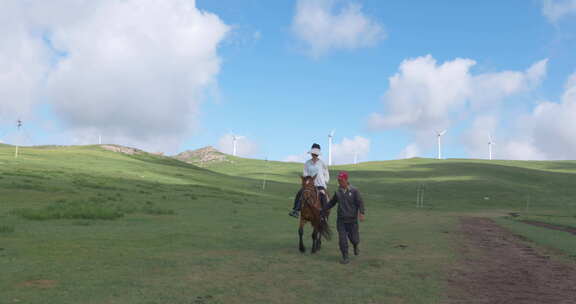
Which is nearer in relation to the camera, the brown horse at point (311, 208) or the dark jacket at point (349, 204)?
the dark jacket at point (349, 204)

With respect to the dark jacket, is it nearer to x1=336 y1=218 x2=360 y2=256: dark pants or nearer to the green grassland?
x1=336 y1=218 x2=360 y2=256: dark pants

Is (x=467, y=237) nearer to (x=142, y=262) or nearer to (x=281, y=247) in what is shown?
(x=281, y=247)

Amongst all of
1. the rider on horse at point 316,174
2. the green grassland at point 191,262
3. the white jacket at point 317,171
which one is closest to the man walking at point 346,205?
the green grassland at point 191,262

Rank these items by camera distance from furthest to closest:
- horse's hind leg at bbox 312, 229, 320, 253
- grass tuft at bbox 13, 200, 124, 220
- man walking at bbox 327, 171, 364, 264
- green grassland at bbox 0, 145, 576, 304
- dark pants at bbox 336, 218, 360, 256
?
grass tuft at bbox 13, 200, 124, 220 < horse's hind leg at bbox 312, 229, 320, 253 < man walking at bbox 327, 171, 364, 264 < dark pants at bbox 336, 218, 360, 256 < green grassland at bbox 0, 145, 576, 304

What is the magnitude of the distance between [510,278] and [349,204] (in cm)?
451

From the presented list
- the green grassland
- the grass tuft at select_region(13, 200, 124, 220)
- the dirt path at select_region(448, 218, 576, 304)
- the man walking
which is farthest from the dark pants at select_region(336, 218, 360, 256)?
the grass tuft at select_region(13, 200, 124, 220)

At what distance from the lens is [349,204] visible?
14.2 m

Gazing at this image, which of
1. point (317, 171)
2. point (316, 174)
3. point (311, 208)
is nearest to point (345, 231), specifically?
point (311, 208)

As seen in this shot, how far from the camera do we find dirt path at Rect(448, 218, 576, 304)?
989cm

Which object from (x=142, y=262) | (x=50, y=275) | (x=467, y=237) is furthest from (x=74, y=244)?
(x=467, y=237)

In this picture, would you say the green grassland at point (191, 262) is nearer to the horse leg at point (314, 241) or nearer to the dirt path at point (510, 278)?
the horse leg at point (314, 241)

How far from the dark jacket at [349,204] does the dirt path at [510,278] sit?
3084 millimetres

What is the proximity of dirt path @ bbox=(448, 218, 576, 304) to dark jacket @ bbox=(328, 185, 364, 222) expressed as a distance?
3084mm

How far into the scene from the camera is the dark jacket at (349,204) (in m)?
14.1
